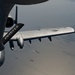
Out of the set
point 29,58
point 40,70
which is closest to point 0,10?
point 40,70

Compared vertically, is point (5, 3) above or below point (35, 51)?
above

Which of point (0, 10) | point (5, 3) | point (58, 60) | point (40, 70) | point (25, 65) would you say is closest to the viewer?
point (5, 3)

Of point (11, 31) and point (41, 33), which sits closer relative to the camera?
point (11, 31)

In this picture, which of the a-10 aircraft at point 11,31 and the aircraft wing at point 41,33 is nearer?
the a-10 aircraft at point 11,31

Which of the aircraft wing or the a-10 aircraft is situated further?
the aircraft wing

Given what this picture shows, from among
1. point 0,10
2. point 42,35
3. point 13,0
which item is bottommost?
point 42,35

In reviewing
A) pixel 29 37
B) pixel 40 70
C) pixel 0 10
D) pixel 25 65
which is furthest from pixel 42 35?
pixel 25 65

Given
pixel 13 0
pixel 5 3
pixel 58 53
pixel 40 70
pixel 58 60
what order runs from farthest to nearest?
1. pixel 58 53
2. pixel 58 60
3. pixel 40 70
4. pixel 5 3
5. pixel 13 0

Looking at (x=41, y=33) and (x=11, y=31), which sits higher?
(x=11, y=31)

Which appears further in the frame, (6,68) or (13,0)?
(6,68)

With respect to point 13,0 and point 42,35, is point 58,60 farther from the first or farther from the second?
point 13,0
